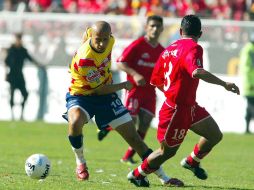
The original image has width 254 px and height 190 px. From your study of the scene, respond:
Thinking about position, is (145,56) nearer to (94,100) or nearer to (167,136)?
(94,100)

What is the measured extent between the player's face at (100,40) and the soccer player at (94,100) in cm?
4

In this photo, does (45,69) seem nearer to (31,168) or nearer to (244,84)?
(244,84)

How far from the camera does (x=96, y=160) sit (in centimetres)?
1634

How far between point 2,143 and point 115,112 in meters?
8.05

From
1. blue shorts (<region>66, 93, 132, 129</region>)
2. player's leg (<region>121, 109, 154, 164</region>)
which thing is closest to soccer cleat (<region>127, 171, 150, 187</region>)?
blue shorts (<region>66, 93, 132, 129</region>)

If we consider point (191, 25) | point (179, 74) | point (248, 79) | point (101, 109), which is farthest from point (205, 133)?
point (248, 79)

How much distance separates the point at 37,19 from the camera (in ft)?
91.4

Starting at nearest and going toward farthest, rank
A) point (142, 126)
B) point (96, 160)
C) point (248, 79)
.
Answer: point (142, 126) → point (96, 160) → point (248, 79)

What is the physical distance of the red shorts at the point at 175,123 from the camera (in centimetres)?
1134

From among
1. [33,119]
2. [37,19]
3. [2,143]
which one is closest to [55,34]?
[37,19]

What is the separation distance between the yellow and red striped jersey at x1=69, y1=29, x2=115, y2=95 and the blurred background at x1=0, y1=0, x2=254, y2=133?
13.0 meters

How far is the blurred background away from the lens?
82.4ft

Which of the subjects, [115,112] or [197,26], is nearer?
[197,26]

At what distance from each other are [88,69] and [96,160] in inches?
184
